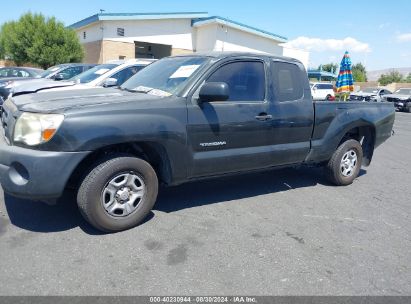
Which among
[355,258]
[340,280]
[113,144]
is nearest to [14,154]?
[113,144]

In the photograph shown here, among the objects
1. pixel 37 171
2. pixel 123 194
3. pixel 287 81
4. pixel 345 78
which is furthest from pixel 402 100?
pixel 37 171

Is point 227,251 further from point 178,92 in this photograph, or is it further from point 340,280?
point 178,92

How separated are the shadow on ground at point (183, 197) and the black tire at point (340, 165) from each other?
0.88ft

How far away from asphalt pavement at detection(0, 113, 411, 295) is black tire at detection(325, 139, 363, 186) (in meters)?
0.49

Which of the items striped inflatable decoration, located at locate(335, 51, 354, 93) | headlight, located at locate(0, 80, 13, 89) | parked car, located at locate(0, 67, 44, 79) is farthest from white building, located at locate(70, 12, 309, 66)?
striped inflatable decoration, located at locate(335, 51, 354, 93)

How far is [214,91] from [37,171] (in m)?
1.83

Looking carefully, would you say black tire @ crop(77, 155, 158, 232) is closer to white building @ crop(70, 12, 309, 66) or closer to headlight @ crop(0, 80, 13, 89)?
headlight @ crop(0, 80, 13, 89)

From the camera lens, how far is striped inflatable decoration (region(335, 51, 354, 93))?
9906 mm

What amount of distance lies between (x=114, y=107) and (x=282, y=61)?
2.47 meters

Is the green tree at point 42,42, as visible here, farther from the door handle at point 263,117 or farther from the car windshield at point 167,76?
the door handle at point 263,117

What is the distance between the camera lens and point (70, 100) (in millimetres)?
3639

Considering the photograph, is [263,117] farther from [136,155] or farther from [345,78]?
[345,78]

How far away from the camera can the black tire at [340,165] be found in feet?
18.1

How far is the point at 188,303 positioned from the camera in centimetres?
265
